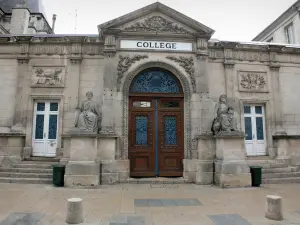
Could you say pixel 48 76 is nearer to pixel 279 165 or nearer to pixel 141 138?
pixel 141 138

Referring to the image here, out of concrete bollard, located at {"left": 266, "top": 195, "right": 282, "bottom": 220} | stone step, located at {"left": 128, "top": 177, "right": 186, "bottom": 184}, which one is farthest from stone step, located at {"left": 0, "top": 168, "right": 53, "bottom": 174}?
concrete bollard, located at {"left": 266, "top": 195, "right": 282, "bottom": 220}

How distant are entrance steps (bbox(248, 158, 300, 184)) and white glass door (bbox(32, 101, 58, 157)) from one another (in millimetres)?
8363

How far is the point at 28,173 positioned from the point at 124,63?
5.48m

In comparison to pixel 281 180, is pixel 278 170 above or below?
above

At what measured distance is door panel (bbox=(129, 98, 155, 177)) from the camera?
9.28m

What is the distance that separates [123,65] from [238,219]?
671cm

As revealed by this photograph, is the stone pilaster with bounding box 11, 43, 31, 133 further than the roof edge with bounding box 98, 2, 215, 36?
Yes

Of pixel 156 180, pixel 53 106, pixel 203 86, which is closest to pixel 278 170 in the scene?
pixel 203 86

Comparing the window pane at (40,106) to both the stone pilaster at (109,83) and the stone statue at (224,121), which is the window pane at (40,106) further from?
the stone statue at (224,121)

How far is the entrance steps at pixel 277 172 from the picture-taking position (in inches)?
358

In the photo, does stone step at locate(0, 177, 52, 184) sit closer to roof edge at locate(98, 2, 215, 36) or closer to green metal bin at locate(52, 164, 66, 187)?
green metal bin at locate(52, 164, 66, 187)

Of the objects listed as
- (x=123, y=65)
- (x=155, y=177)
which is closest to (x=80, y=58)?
(x=123, y=65)

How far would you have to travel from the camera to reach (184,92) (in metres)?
9.66

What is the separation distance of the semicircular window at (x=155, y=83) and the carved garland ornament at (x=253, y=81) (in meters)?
3.25
